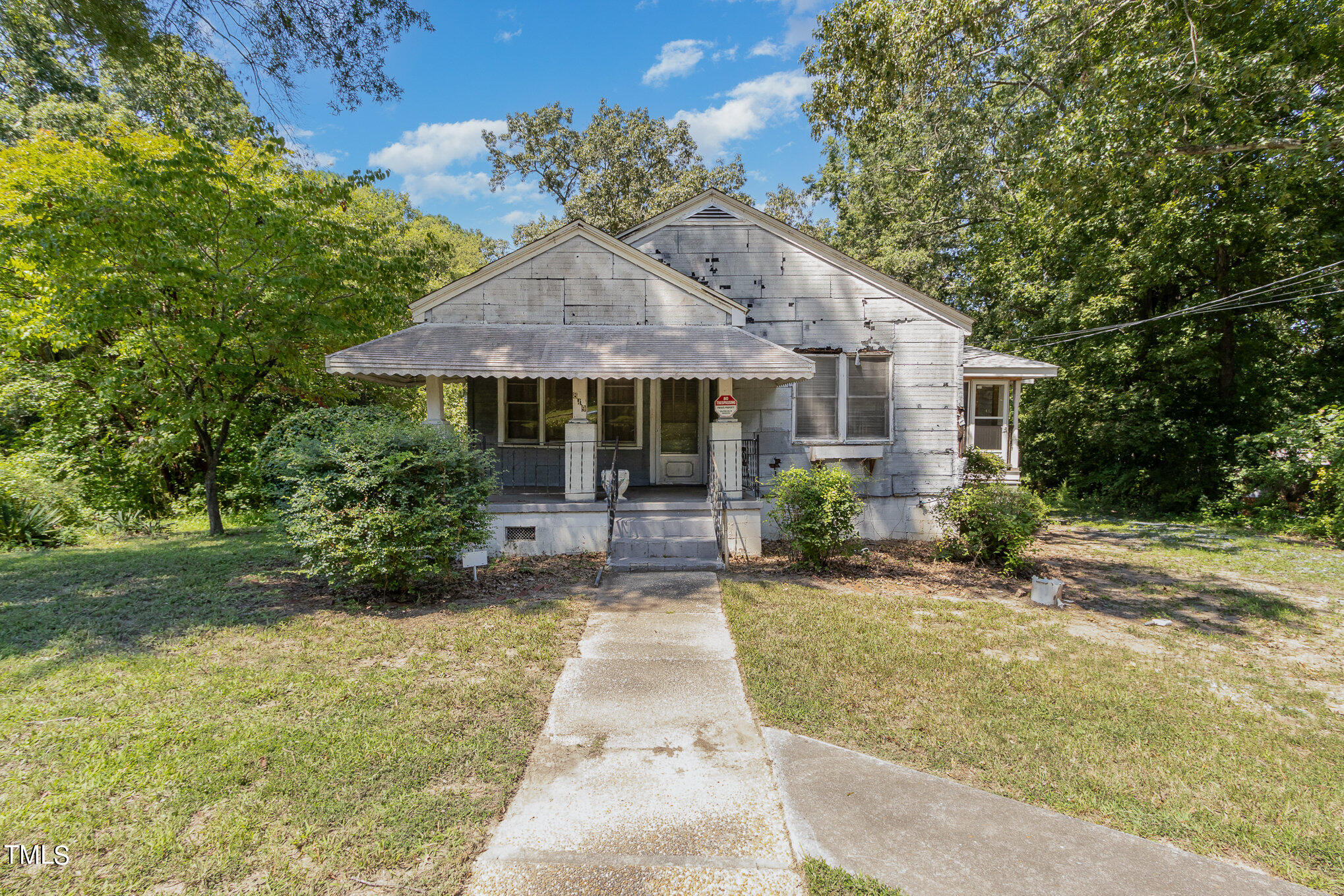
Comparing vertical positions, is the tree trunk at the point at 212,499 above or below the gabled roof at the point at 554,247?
below

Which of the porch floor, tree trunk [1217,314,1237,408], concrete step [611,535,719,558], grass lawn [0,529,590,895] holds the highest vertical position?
tree trunk [1217,314,1237,408]

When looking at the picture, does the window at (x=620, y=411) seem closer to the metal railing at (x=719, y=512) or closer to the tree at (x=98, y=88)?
the metal railing at (x=719, y=512)

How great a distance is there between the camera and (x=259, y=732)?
350 centimetres

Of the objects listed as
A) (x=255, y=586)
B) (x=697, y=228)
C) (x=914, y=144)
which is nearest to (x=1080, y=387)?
(x=914, y=144)

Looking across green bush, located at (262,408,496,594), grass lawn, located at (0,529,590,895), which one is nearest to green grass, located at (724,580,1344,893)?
grass lawn, located at (0,529,590,895)

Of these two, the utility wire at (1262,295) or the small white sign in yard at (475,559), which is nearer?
the small white sign in yard at (475,559)

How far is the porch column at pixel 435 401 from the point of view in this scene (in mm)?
8648

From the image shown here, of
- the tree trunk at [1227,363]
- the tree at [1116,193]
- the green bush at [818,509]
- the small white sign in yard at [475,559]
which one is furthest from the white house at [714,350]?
the tree trunk at [1227,363]

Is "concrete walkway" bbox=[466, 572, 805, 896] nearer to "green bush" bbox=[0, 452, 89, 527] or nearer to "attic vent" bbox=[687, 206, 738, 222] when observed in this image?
"attic vent" bbox=[687, 206, 738, 222]

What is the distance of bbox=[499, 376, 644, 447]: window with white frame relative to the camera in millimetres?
10398

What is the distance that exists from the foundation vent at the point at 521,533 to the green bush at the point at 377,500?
2015 millimetres

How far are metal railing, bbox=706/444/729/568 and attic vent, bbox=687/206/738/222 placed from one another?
445cm

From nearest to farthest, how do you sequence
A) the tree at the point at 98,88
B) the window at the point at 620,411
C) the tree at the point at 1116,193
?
the tree at the point at 98,88
the tree at the point at 1116,193
the window at the point at 620,411

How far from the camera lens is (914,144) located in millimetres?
20000
